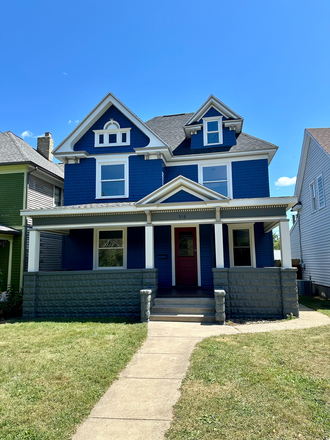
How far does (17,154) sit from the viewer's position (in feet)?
41.7

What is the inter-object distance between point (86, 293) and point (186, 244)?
14.2 ft

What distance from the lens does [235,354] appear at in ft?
17.5

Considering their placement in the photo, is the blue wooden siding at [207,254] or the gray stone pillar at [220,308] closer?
the gray stone pillar at [220,308]

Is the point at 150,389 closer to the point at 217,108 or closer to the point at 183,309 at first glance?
the point at 183,309

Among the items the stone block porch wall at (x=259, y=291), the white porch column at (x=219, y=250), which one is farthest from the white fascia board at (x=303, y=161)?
the stone block porch wall at (x=259, y=291)

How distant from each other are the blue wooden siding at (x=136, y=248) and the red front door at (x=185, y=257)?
1369 millimetres

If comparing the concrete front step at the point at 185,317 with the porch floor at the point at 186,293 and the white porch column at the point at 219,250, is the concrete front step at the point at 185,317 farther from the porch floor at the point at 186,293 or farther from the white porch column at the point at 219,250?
the white porch column at the point at 219,250

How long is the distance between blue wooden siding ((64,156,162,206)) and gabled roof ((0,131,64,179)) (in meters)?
1.80

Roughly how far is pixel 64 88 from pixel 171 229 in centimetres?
812

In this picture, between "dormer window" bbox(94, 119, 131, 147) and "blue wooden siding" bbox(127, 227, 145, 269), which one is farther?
"dormer window" bbox(94, 119, 131, 147)

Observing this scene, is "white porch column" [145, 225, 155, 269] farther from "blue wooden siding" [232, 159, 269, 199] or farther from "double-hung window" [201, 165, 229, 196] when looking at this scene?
"blue wooden siding" [232, 159, 269, 199]

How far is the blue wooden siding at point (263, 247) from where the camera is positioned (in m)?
11.4

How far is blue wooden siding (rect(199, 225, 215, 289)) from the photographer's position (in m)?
11.2

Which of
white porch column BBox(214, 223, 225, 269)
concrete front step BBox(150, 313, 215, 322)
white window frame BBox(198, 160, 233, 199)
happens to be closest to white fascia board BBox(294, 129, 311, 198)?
white window frame BBox(198, 160, 233, 199)
